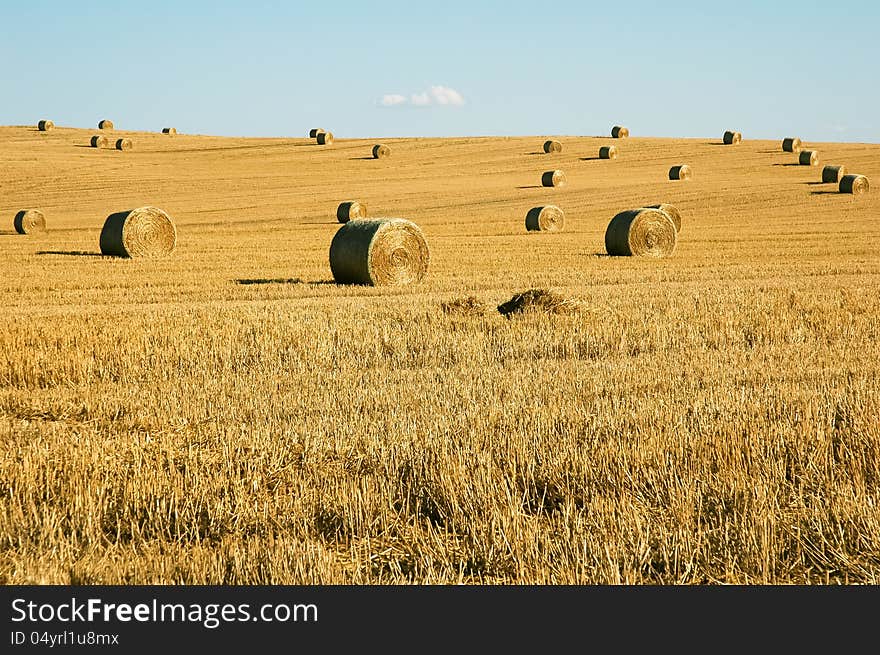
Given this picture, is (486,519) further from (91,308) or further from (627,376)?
(91,308)

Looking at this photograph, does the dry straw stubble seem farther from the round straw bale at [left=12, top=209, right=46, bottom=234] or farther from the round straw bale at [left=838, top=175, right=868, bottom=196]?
the round straw bale at [left=12, top=209, right=46, bottom=234]

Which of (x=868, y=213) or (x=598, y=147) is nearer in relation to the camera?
(x=868, y=213)

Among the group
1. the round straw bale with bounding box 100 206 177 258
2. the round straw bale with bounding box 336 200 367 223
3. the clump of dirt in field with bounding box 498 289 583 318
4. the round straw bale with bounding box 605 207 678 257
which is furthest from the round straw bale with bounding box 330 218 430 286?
the round straw bale with bounding box 336 200 367 223

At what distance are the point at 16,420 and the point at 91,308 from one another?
21.9 ft

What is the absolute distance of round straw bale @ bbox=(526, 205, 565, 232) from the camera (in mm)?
31812

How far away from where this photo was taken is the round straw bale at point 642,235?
23.9m

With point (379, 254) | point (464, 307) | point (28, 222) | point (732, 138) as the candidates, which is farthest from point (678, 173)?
point (464, 307)

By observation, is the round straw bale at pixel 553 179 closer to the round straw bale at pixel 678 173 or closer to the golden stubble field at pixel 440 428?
the round straw bale at pixel 678 173

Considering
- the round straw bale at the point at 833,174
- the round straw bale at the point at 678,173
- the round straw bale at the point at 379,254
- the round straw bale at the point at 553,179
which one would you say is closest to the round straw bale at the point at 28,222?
the round straw bale at the point at 379,254

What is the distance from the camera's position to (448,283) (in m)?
17.6

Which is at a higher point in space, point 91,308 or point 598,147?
point 598,147

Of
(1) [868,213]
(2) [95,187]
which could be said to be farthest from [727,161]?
(2) [95,187]

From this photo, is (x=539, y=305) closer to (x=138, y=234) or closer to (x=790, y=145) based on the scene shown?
(x=138, y=234)

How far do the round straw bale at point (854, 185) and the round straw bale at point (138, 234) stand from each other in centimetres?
2780
